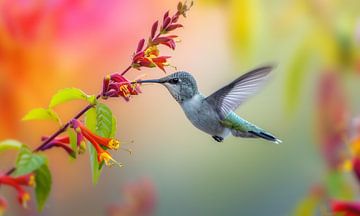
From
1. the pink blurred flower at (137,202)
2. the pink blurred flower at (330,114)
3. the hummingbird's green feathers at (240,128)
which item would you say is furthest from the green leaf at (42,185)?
the pink blurred flower at (330,114)

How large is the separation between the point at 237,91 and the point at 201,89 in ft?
3.34

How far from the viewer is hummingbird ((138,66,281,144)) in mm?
781

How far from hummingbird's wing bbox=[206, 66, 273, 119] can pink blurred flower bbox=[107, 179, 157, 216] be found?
93 centimetres

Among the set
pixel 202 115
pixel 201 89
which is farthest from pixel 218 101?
pixel 201 89

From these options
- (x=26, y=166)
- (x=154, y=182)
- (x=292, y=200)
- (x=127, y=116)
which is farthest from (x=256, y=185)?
(x=26, y=166)

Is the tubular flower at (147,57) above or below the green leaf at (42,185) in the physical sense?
above

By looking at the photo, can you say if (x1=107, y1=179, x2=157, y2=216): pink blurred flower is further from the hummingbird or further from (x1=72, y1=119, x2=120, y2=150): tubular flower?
(x1=72, y1=119, x2=120, y2=150): tubular flower

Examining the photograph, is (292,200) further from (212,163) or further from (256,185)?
(212,163)

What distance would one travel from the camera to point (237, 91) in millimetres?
836

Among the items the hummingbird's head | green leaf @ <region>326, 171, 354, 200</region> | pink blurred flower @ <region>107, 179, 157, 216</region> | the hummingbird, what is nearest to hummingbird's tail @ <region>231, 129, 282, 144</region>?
the hummingbird

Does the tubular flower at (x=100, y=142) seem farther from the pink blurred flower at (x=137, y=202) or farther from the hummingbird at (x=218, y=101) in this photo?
the pink blurred flower at (x=137, y=202)

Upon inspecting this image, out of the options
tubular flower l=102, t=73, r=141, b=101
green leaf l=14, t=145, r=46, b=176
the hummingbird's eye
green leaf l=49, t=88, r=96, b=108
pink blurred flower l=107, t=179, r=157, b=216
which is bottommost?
pink blurred flower l=107, t=179, r=157, b=216

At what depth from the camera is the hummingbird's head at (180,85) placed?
777 mm

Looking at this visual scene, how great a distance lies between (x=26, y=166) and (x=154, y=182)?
114 centimetres
